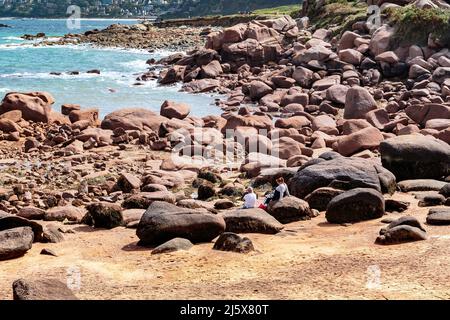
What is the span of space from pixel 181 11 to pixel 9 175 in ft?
539

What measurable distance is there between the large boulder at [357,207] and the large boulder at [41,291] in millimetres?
5927

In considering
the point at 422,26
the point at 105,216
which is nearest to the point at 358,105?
the point at 422,26

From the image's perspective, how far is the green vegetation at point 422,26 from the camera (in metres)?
33.9

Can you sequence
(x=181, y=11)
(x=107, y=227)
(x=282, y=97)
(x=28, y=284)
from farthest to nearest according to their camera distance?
(x=181, y=11) → (x=282, y=97) → (x=107, y=227) → (x=28, y=284)

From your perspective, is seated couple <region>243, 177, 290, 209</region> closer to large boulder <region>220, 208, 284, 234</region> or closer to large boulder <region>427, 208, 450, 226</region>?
large boulder <region>220, 208, 284, 234</region>

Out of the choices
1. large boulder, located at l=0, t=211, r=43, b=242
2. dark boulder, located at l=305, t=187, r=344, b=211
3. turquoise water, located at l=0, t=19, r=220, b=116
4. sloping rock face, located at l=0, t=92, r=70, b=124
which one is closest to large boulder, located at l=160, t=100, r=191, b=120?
turquoise water, located at l=0, t=19, r=220, b=116

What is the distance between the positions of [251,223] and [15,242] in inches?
170

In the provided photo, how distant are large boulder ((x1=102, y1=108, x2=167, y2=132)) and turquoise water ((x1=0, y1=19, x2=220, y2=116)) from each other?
12.7ft

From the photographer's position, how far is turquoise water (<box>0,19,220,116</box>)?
103 feet

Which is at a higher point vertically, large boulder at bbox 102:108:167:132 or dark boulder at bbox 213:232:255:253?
dark boulder at bbox 213:232:255:253

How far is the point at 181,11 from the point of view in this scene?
176m

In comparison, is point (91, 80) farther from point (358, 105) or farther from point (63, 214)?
point (63, 214)
